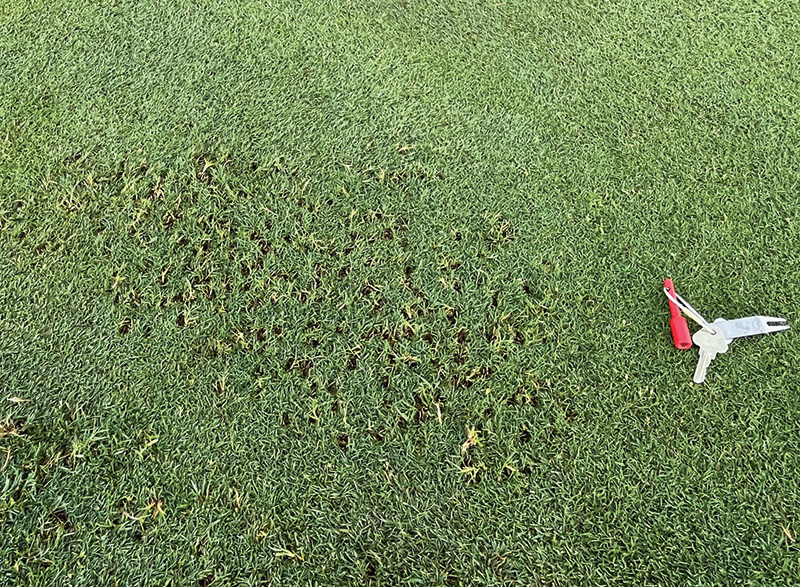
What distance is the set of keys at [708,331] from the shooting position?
137 centimetres

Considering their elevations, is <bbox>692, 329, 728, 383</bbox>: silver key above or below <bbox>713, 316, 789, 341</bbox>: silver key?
below

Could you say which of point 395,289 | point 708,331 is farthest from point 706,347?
point 395,289

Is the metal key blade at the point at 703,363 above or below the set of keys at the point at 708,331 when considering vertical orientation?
below

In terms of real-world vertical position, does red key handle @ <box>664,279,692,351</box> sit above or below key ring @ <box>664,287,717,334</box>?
below

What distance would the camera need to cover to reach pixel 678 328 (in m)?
1.40

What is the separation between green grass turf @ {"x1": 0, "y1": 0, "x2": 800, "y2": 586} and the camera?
51.3 inches

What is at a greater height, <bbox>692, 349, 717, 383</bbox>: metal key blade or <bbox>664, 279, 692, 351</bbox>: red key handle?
<bbox>664, 279, 692, 351</bbox>: red key handle

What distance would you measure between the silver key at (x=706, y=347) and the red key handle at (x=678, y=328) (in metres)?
0.02

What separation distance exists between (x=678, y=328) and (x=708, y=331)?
70 mm

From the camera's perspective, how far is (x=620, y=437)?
4.50 feet

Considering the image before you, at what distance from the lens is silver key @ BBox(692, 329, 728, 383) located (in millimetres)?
1366

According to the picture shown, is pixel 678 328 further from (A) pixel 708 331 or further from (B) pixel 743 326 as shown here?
(B) pixel 743 326

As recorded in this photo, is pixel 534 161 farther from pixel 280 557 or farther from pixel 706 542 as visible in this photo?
pixel 280 557

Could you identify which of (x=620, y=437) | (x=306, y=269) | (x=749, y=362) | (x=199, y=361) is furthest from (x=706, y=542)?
(x=199, y=361)
